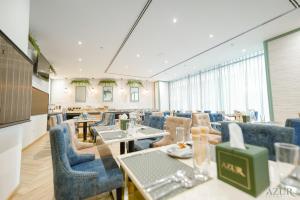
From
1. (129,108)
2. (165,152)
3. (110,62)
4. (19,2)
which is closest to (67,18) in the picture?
(19,2)

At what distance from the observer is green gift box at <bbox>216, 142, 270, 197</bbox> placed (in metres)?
0.64

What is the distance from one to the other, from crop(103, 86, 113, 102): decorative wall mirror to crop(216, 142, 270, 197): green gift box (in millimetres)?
10819

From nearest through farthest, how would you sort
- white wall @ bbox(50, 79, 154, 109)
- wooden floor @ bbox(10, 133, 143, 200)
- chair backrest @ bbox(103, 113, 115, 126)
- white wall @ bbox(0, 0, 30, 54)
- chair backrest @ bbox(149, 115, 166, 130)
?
white wall @ bbox(0, 0, 30, 54) < wooden floor @ bbox(10, 133, 143, 200) < chair backrest @ bbox(149, 115, 166, 130) < chair backrest @ bbox(103, 113, 115, 126) < white wall @ bbox(50, 79, 154, 109)

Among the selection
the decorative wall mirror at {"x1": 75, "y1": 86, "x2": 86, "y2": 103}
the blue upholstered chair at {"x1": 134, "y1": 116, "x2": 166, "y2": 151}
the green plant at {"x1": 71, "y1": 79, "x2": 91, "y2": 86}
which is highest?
the green plant at {"x1": 71, "y1": 79, "x2": 91, "y2": 86}

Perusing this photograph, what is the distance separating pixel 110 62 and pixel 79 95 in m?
4.81

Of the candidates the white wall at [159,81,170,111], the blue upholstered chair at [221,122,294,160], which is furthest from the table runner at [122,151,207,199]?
the white wall at [159,81,170,111]

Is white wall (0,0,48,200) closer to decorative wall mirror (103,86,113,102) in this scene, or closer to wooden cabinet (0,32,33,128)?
wooden cabinet (0,32,33,128)

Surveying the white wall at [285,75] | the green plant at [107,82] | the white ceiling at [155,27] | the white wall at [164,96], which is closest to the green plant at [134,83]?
the green plant at [107,82]

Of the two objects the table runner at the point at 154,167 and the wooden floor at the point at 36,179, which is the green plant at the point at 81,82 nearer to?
the wooden floor at the point at 36,179

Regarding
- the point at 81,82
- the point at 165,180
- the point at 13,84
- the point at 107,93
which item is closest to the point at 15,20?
the point at 13,84

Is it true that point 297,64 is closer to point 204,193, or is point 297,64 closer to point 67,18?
point 204,193

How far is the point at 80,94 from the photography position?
10.5 m

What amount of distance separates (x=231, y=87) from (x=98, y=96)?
8626 millimetres

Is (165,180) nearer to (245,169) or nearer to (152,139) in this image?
(245,169)
